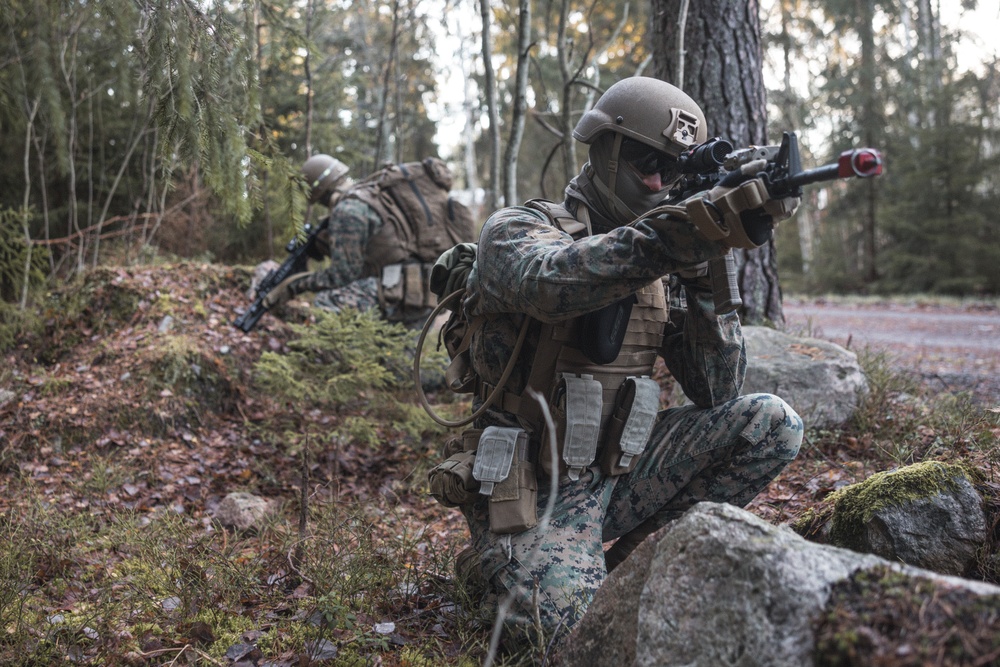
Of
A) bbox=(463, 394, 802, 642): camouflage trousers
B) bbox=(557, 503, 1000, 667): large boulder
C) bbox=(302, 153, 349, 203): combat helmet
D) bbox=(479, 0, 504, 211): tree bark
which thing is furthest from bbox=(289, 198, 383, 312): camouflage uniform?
bbox=(557, 503, 1000, 667): large boulder

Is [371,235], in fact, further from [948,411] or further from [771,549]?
[771,549]

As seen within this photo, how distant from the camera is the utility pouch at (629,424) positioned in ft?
9.46

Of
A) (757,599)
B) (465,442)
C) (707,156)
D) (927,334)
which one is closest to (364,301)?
(465,442)

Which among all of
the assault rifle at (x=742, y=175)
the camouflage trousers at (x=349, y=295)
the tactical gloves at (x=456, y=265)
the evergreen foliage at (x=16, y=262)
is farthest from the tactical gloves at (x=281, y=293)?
the assault rifle at (x=742, y=175)

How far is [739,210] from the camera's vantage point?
2.15 metres

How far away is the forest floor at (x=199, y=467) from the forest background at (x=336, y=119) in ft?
3.42

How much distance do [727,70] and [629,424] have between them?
339 centimetres

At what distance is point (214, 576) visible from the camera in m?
3.01

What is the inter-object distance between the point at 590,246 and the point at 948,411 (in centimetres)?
295

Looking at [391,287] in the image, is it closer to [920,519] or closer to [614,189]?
[614,189]

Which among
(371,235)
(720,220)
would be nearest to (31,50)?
(371,235)

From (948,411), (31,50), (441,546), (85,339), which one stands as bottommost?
(441,546)

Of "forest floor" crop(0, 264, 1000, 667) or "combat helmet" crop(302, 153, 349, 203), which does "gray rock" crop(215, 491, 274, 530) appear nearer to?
"forest floor" crop(0, 264, 1000, 667)

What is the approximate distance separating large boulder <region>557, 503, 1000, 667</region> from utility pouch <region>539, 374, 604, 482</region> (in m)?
0.86
